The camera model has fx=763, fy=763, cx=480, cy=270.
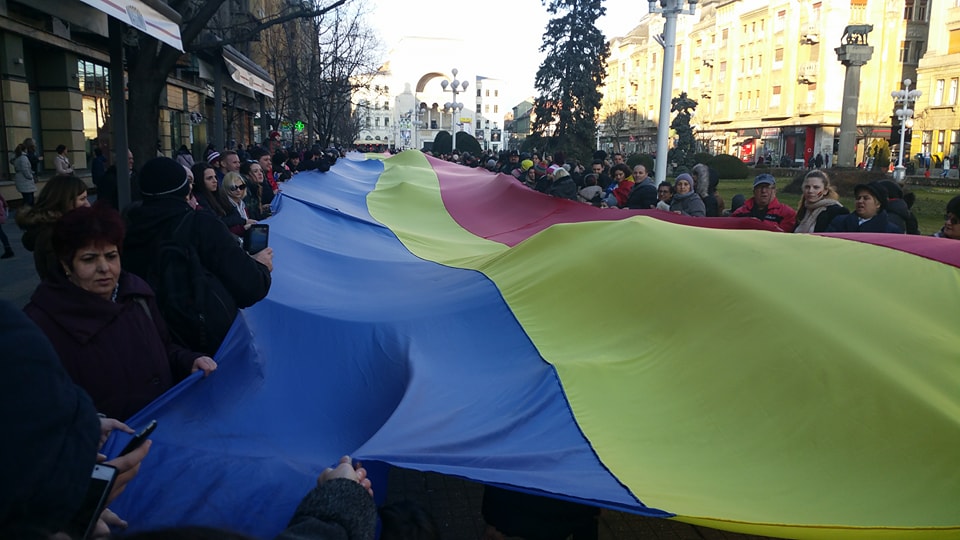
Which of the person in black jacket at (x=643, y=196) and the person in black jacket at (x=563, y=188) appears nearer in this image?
the person in black jacket at (x=643, y=196)

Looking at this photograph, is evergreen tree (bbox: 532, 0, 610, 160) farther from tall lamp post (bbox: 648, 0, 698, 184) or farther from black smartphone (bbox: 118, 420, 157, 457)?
black smartphone (bbox: 118, 420, 157, 457)

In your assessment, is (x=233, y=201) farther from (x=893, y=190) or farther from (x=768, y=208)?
(x=893, y=190)

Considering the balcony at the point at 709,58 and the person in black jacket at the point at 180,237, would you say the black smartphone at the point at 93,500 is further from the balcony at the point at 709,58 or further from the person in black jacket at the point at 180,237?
the balcony at the point at 709,58

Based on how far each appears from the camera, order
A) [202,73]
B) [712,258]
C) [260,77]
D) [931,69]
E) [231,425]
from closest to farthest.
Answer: [231,425] < [712,258] < [260,77] < [202,73] < [931,69]

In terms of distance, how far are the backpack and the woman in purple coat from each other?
0.50m

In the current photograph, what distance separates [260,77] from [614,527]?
648 inches

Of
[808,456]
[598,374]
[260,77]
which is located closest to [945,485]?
[808,456]

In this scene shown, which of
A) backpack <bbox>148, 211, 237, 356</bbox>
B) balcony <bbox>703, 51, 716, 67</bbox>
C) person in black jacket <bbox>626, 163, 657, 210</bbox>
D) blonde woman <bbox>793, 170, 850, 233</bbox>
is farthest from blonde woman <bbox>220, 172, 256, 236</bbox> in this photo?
balcony <bbox>703, 51, 716, 67</bbox>

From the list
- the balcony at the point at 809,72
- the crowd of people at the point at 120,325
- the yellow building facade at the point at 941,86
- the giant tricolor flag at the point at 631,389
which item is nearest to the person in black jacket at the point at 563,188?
the giant tricolor flag at the point at 631,389

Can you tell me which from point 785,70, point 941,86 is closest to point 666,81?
point 941,86

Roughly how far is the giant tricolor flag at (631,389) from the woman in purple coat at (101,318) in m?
0.15

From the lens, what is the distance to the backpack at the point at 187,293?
3646 millimetres

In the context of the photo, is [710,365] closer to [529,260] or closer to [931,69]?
[529,260]

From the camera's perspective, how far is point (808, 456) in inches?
120
